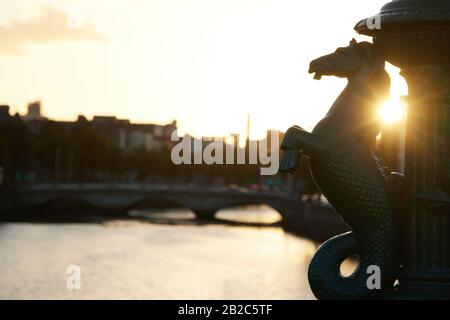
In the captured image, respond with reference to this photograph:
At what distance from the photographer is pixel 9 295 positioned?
76.2 feet

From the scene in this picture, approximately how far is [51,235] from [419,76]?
37.1m

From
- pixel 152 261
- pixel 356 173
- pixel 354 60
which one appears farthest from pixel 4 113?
pixel 356 173

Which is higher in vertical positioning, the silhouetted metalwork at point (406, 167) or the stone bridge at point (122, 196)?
the silhouetted metalwork at point (406, 167)

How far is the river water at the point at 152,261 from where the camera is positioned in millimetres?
24859

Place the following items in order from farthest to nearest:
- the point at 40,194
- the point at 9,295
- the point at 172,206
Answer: the point at 172,206 < the point at 40,194 < the point at 9,295

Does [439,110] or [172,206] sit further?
[172,206]

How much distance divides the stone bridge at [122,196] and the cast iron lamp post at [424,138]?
48.3m

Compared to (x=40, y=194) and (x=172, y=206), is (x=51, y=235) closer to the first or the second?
(x=40, y=194)

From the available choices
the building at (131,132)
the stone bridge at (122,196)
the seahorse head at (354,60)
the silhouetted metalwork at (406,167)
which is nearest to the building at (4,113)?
the stone bridge at (122,196)

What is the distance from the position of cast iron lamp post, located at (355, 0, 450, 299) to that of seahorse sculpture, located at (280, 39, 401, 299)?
9 cm

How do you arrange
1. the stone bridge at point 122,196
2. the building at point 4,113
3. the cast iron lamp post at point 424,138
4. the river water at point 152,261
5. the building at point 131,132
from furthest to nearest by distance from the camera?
the building at point 131,132
the building at point 4,113
the stone bridge at point 122,196
the river water at point 152,261
the cast iron lamp post at point 424,138

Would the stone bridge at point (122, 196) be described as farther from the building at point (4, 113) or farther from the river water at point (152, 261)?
the building at point (4, 113)
